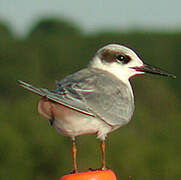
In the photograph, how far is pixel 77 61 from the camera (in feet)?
132

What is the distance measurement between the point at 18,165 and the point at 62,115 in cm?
1597

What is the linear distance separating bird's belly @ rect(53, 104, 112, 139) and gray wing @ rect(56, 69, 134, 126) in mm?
80

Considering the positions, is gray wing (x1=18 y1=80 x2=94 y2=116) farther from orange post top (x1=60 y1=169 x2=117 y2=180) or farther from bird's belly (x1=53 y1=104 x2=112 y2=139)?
orange post top (x1=60 y1=169 x2=117 y2=180)

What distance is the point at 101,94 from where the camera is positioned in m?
5.88

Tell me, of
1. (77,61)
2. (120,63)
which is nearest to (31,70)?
(77,61)

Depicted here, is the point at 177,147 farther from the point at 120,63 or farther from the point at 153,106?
the point at 120,63

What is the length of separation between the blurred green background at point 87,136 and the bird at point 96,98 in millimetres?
12107

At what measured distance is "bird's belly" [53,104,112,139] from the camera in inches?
222

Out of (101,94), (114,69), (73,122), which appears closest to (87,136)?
(114,69)

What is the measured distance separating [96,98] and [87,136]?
1539cm

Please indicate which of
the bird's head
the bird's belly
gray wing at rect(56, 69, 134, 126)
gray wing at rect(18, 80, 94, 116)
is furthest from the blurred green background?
gray wing at rect(18, 80, 94, 116)

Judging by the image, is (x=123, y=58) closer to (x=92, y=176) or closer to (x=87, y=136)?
(x=92, y=176)

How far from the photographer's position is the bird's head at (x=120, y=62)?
6293 millimetres

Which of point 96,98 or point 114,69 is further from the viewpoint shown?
point 114,69
